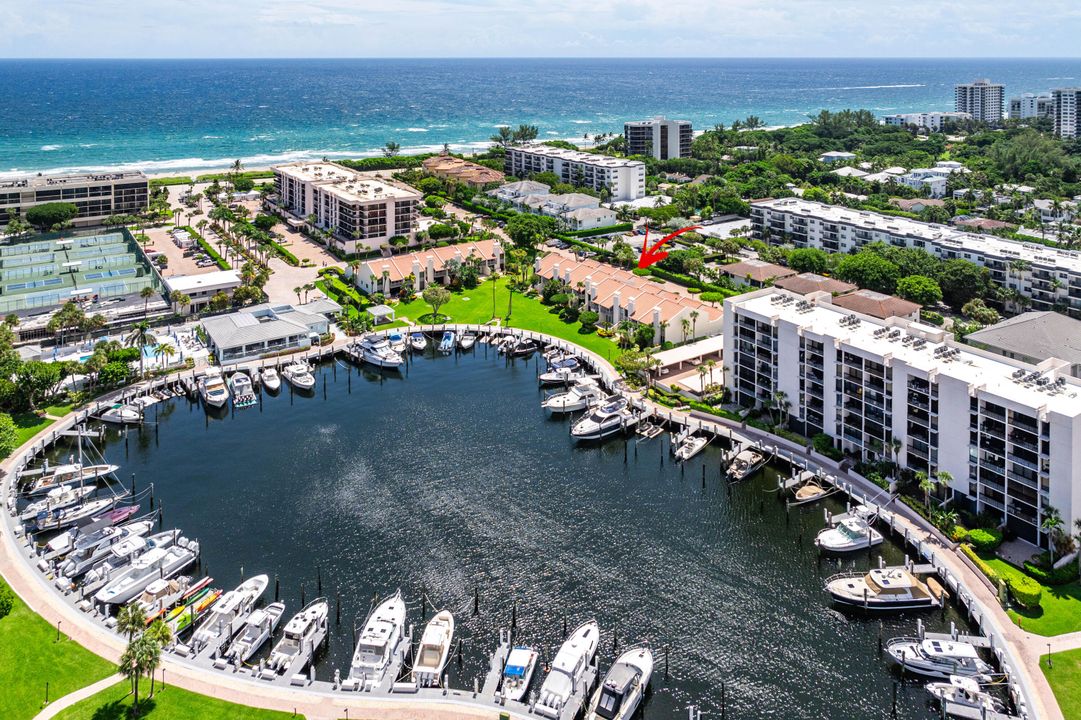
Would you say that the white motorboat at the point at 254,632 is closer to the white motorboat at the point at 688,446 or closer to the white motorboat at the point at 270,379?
the white motorboat at the point at 688,446

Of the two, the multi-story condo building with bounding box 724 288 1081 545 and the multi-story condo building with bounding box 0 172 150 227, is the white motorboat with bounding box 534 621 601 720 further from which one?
the multi-story condo building with bounding box 0 172 150 227

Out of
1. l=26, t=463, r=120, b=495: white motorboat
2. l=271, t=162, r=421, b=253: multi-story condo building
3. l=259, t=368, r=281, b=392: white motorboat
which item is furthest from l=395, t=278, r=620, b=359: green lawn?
l=26, t=463, r=120, b=495: white motorboat

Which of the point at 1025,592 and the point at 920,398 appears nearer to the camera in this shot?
the point at 1025,592

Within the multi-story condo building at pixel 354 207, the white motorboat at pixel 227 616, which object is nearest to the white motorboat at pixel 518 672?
the white motorboat at pixel 227 616

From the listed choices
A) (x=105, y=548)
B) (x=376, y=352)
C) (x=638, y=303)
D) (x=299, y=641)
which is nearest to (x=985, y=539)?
(x=299, y=641)

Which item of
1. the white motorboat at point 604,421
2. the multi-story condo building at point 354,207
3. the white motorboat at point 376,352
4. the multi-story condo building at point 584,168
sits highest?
the multi-story condo building at point 584,168

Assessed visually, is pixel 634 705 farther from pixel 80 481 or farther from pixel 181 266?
pixel 181 266

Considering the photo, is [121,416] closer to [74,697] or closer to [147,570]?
[147,570]
